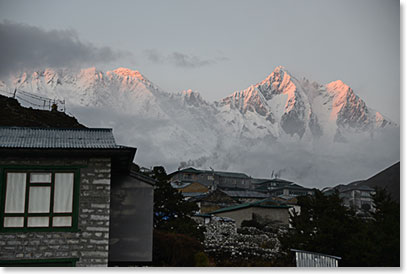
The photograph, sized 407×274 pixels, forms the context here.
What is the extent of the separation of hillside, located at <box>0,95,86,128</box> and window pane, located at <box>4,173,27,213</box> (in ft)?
6.80

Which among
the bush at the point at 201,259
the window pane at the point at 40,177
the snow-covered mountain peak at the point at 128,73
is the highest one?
the snow-covered mountain peak at the point at 128,73

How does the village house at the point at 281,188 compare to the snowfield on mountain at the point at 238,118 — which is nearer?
the snowfield on mountain at the point at 238,118

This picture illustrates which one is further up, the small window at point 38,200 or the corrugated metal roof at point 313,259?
the small window at point 38,200

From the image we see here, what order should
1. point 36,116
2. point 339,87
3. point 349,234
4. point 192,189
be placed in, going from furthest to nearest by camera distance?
1. point 192,189
2. point 36,116
3. point 339,87
4. point 349,234

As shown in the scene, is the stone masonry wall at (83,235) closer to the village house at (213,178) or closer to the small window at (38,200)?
the small window at (38,200)

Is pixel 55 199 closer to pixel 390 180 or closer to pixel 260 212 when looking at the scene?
pixel 390 180

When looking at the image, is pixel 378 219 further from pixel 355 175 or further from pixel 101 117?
pixel 101 117

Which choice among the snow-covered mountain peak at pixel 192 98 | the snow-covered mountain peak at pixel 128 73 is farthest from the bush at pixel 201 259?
the snow-covered mountain peak at pixel 128 73

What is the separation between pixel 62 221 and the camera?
18.9 feet

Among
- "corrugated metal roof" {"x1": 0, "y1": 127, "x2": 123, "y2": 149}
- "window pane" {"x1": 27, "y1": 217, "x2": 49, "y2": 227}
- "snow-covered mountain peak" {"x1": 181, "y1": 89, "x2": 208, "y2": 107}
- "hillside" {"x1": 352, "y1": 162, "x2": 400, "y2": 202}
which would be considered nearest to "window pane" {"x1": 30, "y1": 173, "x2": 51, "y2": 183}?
"corrugated metal roof" {"x1": 0, "y1": 127, "x2": 123, "y2": 149}

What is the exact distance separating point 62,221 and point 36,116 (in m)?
3.12

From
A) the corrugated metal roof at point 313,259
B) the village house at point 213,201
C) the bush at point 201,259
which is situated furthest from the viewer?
the village house at point 213,201

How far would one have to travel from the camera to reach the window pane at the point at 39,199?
5.71 m

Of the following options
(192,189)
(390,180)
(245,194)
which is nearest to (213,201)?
(192,189)
